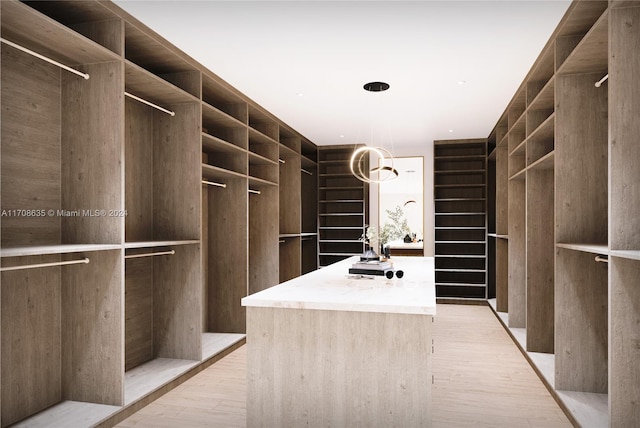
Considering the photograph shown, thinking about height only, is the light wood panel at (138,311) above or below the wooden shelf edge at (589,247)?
below

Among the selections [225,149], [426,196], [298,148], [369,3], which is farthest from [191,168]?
[426,196]

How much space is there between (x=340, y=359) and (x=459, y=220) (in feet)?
20.0

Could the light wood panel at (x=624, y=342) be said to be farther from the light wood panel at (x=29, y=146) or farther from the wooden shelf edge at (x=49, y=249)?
the light wood panel at (x=29, y=146)

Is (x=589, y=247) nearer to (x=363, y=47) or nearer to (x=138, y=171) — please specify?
(x=363, y=47)

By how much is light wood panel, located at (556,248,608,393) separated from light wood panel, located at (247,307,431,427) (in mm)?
1728

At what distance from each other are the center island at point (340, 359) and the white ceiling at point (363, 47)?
185 cm

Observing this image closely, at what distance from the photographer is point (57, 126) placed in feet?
10.3

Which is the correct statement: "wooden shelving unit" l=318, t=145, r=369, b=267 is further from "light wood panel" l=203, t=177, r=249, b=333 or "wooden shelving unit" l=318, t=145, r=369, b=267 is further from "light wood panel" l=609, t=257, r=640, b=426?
"light wood panel" l=609, t=257, r=640, b=426

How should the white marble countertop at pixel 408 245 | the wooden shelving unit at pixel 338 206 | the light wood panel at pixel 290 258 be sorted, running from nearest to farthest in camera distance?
the light wood panel at pixel 290 258 → the wooden shelving unit at pixel 338 206 → the white marble countertop at pixel 408 245

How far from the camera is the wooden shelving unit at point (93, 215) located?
280 cm

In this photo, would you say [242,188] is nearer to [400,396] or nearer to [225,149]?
[225,149]

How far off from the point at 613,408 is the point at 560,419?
2.28 ft

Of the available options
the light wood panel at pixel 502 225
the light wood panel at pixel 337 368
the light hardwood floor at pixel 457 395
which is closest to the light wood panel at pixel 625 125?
the light wood panel at pixel 337 368

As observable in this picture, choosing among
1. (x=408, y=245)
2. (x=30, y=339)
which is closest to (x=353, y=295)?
(x=30, y=339)
